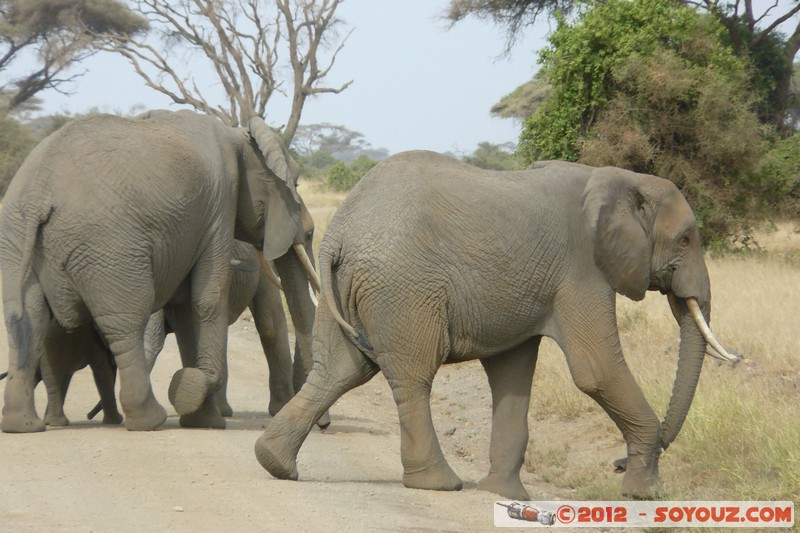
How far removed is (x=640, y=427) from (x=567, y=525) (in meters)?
0.82

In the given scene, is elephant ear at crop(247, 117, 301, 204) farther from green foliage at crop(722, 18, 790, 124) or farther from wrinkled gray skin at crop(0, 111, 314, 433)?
green foliage at crop(722, 18, 790, 124)

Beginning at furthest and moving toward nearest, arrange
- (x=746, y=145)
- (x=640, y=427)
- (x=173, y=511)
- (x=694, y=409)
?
1. (x=746, y=145)
2. (x=694, y=409)
3. (x=640, y=427)
4. (x=173, y=511)

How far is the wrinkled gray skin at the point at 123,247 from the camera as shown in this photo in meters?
7.69

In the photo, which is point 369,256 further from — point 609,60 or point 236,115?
point 236,115

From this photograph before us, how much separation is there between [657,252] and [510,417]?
1.32 m

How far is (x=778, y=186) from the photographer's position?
17984 mm

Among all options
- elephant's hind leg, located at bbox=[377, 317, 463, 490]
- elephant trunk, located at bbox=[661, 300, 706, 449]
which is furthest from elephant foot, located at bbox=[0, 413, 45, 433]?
elephant trunk, located at bbox=[661, 300, 706, 449]

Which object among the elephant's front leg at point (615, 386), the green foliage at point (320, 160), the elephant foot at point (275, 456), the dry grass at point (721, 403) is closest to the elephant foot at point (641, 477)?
→ the elephant's front leg at point (615, 386)

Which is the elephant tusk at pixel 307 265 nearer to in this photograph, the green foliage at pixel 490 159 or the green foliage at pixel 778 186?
the green foliage at pixel 778 186

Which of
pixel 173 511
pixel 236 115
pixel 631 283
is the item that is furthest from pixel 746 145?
pixel 236 115

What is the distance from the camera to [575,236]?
6766 millimetres

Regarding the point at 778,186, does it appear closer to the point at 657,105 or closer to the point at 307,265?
the point at 657,105

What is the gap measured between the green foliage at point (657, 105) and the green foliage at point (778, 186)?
447 millimetres

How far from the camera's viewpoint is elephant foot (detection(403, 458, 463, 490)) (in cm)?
660
